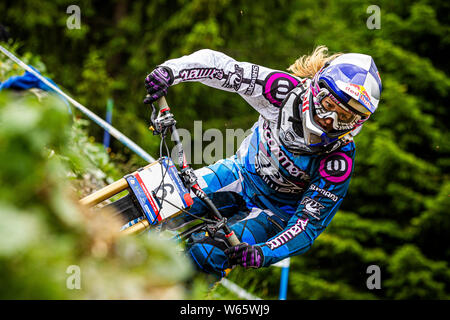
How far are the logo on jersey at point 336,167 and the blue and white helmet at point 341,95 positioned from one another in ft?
0.52

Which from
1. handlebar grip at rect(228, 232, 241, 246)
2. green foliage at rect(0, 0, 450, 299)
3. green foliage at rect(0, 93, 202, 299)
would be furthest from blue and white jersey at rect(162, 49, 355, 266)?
green foliage at rect(0, 93, 202, 299)

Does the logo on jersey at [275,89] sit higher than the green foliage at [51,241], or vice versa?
the logo on jersey at [275,89]

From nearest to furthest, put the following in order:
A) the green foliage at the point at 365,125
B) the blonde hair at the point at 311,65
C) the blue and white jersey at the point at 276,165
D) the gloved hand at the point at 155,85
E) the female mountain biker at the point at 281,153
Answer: the gloved hand at the point at 155,85 < the female mountain biker at the point at 281,153 < the blue and white jersey at the point at 276,165 < the blonde hair at the point at 311,65 < the green foliage at the point at 365,125

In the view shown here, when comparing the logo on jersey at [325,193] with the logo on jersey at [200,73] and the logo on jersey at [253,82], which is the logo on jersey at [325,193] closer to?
the logo on jersey at [253,82]

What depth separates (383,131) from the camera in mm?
8906

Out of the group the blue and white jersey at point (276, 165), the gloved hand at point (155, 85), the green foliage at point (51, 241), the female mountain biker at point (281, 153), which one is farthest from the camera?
the blue and white jersey at point (276, 165)

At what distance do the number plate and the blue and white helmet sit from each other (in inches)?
41.5

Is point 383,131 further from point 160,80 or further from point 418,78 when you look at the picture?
point 160,80

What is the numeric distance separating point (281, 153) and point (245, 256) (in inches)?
39.1

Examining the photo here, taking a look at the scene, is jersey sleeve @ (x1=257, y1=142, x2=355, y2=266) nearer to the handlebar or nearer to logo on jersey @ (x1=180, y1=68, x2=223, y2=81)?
the handlebar

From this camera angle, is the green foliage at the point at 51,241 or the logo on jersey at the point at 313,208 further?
the logo on jersey at the point at 313,208

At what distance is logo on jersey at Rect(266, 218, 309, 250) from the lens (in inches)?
141

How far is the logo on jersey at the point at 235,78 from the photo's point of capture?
3.93 meters

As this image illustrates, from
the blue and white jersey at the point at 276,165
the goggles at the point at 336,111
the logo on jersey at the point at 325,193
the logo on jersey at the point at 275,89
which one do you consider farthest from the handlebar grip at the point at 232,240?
the logo on jersey at the point at 275,89
